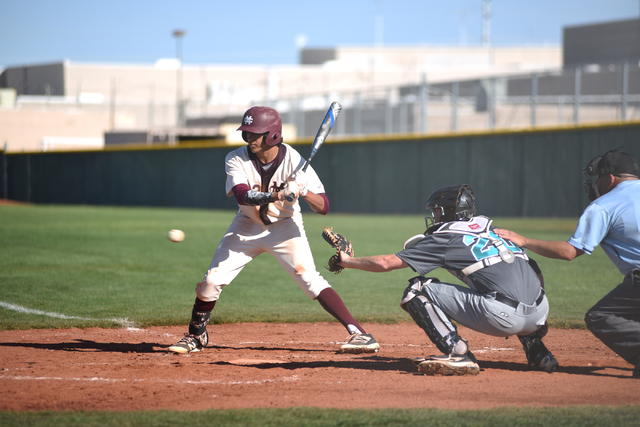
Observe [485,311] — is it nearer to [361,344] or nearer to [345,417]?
[361,344]

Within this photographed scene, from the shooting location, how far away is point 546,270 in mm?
9977

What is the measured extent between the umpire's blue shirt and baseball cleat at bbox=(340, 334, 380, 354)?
1718mm

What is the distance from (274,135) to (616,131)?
13.6 metres

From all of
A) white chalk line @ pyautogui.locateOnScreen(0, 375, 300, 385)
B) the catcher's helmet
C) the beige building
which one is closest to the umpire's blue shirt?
white chalk line @ pyautogui.locateOnScreen(0, 375, 300, 385)

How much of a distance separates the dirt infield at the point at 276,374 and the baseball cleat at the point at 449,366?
0.05 meters

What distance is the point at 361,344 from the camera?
205 inches

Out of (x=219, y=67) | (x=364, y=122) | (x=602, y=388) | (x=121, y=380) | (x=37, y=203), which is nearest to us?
(x=602, y=388)

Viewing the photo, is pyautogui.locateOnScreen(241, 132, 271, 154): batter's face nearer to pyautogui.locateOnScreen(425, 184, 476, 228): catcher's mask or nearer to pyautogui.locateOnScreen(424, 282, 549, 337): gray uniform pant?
pyautogui.locateOnScreen(425, 184, 476, 228): catcher's mask

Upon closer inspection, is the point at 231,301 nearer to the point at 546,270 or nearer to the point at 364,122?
the point at 546,270

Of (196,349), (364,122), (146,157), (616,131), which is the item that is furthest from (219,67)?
(196,349)

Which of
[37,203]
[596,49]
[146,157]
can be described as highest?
[596,49]

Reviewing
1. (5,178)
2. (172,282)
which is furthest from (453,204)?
(5,178)

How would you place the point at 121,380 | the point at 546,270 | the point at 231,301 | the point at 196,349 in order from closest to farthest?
the point at 121,380 → the point at 196,349 → the point at 231,301 → the point at 546,270

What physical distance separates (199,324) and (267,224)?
1018 millimetres
